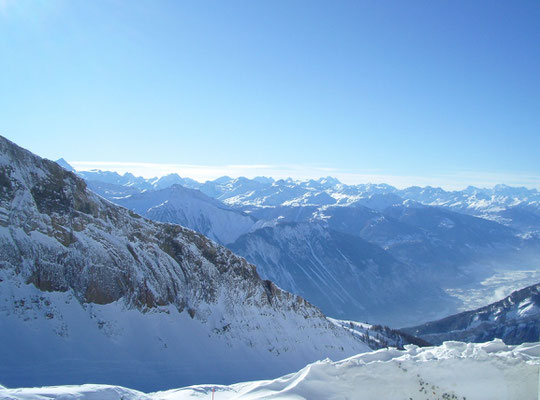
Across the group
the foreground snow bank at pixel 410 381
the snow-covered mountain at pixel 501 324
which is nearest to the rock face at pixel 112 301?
the foreground snow bank at pixel 410 381

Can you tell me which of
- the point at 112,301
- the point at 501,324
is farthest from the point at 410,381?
the point at 501,324

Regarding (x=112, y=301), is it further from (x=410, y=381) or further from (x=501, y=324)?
(x=501, y=324)

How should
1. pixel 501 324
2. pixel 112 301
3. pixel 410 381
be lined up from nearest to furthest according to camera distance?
pixel 410 381 < pixel 112 301 < pixel 501 324

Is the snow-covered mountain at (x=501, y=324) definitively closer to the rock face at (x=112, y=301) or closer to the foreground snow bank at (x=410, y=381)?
the rock face at (x=112, y=301)

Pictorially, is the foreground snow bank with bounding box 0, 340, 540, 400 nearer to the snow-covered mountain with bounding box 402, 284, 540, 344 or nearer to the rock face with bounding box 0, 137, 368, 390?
the rock face with bounding box 0, 137, 368, 390

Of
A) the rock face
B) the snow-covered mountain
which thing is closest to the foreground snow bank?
the rock face
